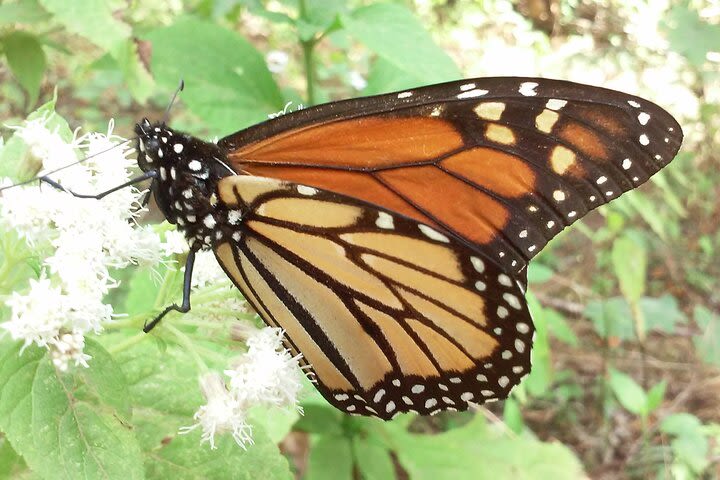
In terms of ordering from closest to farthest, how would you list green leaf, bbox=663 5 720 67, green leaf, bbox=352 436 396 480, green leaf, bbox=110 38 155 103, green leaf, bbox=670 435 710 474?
green leaf, bbox=110 38 155 103 < green leaf, bbox=352 436 396 480 < green leaf, bbox=670 435 710 474 < green leaf, bbox=663 5 720 67

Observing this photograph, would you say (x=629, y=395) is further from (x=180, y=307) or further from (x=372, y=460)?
(x=180, y=307)

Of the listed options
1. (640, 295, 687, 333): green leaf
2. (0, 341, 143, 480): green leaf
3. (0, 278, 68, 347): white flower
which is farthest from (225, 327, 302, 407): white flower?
(640, 295, 687, 333): green leaf

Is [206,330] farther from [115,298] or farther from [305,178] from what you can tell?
[115,298]

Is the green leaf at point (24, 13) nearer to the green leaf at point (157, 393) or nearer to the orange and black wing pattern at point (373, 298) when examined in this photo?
the orange and black wing pattern at point (373, 298)

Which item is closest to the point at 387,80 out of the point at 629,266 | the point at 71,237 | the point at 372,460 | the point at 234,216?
the point at 234,216

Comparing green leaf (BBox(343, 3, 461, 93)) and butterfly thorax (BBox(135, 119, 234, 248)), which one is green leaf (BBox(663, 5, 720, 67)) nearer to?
green leaf (BBox(343, 3, 461, 93))

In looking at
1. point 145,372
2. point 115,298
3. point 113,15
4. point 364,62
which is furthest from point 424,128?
point 364,62
